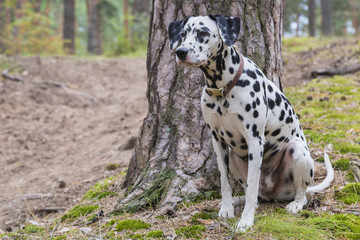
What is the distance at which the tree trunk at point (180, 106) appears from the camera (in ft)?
14.5

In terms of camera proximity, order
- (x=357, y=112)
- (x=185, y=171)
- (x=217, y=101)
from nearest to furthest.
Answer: (x=217, y=101) < (x=185, y=171) < (x=357, y=112)

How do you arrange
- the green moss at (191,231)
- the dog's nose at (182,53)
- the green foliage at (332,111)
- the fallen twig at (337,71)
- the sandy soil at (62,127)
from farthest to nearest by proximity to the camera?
the fallen twig at (337,71), the sandy soil at (62,127), the green foliage at (332,111), the green moss at (191,231), the dog's nose at (182,53)

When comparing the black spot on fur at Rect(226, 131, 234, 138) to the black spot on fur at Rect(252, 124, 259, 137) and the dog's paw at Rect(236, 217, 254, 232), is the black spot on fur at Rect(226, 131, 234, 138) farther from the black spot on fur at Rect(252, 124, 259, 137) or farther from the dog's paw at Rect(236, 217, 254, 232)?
the dog's paw at Rect(236, 217, 254, 232)

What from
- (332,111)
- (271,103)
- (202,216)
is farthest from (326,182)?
(332,111)

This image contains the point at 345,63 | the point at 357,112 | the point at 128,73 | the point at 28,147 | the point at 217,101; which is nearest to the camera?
the point at 217,101

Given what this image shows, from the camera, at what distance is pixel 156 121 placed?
185 inches

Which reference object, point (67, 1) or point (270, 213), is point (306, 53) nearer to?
point (270, 213)

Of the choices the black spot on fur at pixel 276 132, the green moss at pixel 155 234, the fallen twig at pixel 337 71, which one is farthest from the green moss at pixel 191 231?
the fallen twig at pixel 337 71

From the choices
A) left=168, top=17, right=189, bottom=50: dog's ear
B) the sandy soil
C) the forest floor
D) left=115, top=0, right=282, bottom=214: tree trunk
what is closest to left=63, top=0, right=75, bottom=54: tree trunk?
the sandy soil

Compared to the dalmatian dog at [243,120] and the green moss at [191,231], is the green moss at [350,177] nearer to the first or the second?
the dalmatian dog at [243,120]

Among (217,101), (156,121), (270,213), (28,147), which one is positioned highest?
(217,101)

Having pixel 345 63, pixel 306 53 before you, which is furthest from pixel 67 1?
pixel 345 63

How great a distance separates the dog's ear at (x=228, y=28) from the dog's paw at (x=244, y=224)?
1.63 m

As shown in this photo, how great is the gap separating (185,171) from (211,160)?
1.13ft
